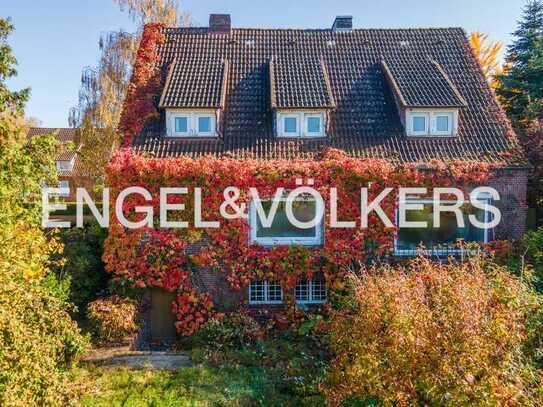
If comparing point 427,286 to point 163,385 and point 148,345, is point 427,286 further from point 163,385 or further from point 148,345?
point 148,345

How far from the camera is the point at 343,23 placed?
64.7 feet

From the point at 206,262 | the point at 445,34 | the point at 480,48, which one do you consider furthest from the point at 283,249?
the point at 480,48

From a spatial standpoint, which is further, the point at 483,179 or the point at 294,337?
the point at 483,179

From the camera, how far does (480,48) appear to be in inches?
1284

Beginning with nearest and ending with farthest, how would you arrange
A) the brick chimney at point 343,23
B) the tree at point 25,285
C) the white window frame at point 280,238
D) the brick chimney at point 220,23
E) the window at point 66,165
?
1. the tree at point 25,285
2. the white window frame at point 280,238
3. the brick chimney at point 220,23
4. the brick chimney at point 343,23
5. the window at point 66,165

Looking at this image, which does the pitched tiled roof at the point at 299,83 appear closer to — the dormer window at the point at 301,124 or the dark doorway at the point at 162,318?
the dormer window at the point at 301,124

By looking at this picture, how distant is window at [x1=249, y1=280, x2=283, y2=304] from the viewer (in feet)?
48.0

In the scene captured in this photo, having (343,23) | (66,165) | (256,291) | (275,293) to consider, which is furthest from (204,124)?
(66,165)

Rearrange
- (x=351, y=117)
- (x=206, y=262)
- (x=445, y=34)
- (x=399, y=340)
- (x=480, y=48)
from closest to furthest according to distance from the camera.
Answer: (x=399, y=340) → (x=206, y=262) → (x=351, y=117) → (x=445, y=34) → (x=480, y=48)

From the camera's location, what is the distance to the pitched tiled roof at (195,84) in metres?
15.4

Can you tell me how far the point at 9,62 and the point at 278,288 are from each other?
33.7 ft

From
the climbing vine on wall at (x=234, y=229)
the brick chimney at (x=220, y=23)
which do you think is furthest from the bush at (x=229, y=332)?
the brick chimney at (x=220, y=23)

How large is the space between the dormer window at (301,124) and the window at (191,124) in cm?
235

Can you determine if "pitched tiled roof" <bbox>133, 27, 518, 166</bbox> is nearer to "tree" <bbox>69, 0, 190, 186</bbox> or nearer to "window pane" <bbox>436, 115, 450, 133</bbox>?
"window pane" <bbox>436, 115, 450, 133</bbox>
